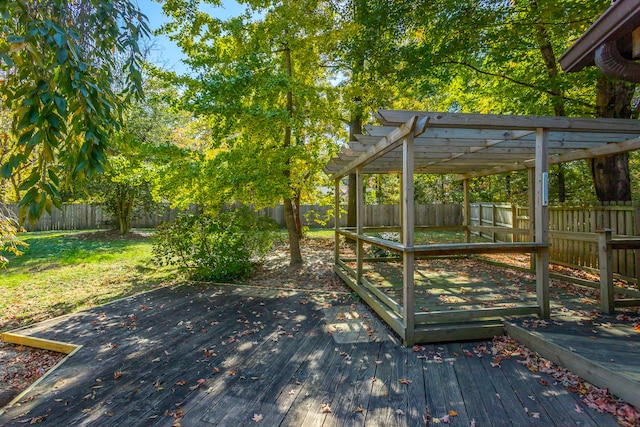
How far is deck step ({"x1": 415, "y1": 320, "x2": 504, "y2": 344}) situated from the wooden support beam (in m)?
0.55

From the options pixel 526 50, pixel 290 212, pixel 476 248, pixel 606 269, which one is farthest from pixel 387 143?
pixel 526 50

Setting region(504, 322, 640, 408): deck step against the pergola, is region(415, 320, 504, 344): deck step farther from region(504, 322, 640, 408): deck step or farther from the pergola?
A: region(504, 322, 640, 408): deck step

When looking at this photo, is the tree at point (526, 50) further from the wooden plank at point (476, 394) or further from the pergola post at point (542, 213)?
the wooden plank at point (476, 394)

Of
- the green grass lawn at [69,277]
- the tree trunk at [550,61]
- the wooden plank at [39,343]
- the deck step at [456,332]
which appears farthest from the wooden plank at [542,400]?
the green grass lawn at [69,277]

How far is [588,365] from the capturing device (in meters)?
2.60

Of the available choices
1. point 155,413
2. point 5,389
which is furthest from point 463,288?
point 5,389

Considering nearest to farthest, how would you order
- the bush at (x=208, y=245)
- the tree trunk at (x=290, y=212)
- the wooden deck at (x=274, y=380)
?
1. the wooden deck at (x=274, y=380)
2. the bush at (x=208, y=245)
3. the tree trunk at (x=290, y=212)

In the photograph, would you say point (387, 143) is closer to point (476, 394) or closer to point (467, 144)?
point (467, 144)

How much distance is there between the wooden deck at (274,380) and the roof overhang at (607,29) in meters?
2.47

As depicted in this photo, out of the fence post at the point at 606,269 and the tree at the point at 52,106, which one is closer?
the tree at the point at 52,106

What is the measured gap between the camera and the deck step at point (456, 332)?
3510 mm

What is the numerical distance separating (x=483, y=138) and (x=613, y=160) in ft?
14.6

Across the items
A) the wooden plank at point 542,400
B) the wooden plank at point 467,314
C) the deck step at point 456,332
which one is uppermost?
the wooden plank at point 467,314

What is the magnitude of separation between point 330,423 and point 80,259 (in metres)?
9.19
